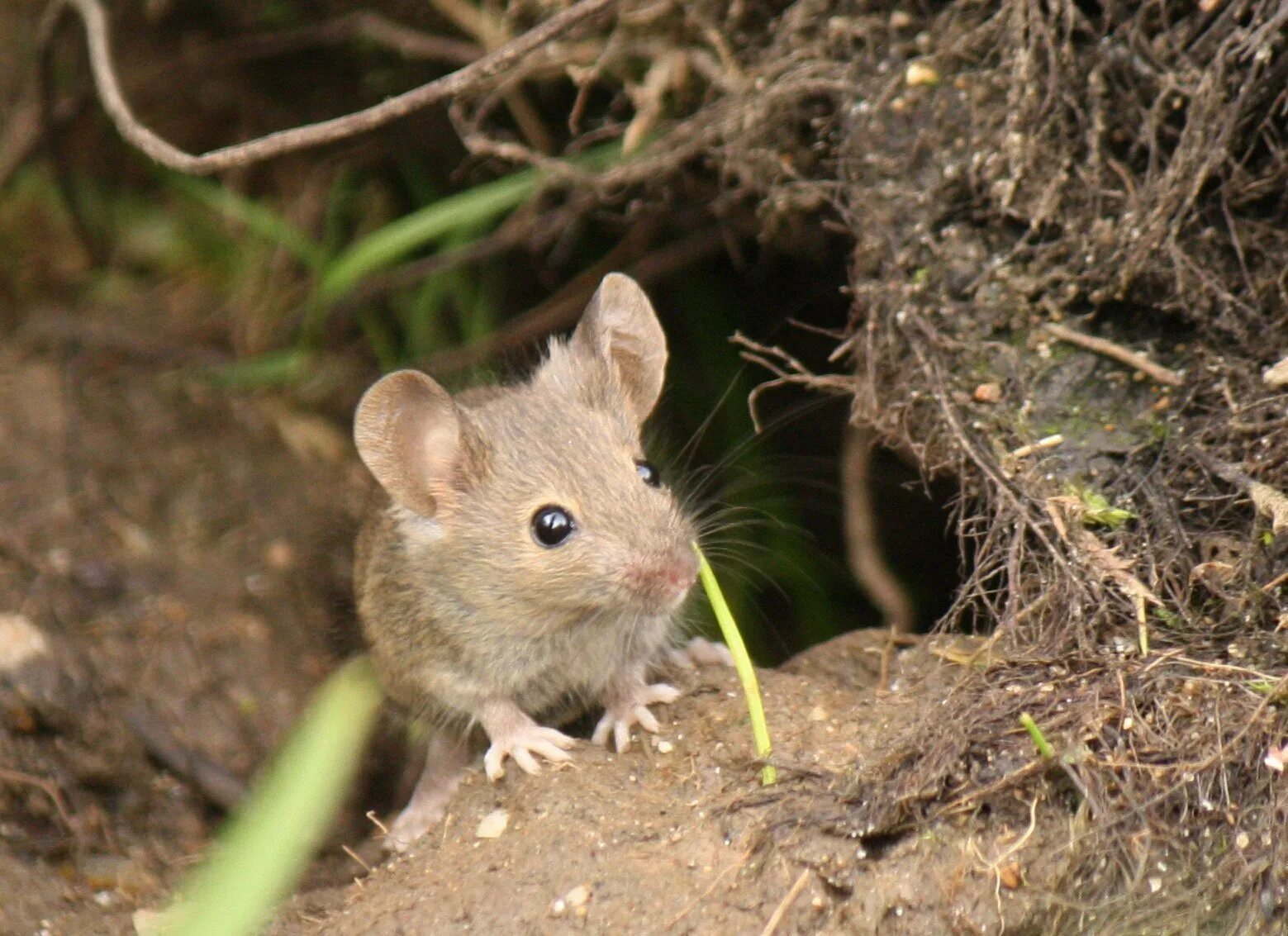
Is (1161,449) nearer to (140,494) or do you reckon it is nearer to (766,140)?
(766,140)

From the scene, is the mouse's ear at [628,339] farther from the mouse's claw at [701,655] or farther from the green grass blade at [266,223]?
the green grass blade at [266,223]

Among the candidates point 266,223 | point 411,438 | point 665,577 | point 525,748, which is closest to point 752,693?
point 665,577

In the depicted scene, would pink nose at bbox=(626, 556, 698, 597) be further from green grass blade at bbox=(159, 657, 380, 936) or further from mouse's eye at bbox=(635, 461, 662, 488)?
green grass blade at bbox=(159, 657, 380, 936)

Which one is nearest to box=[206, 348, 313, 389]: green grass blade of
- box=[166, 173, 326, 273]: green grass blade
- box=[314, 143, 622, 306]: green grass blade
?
box=[166, 173, 326, 273]: green grass blade

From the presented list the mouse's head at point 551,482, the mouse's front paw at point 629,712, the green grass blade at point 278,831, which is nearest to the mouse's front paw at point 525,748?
the mouse's front paw at point 629,712

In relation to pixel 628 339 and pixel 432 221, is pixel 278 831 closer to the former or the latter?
pixel 628 339

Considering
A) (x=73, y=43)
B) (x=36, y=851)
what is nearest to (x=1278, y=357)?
(x=36, y=851)
